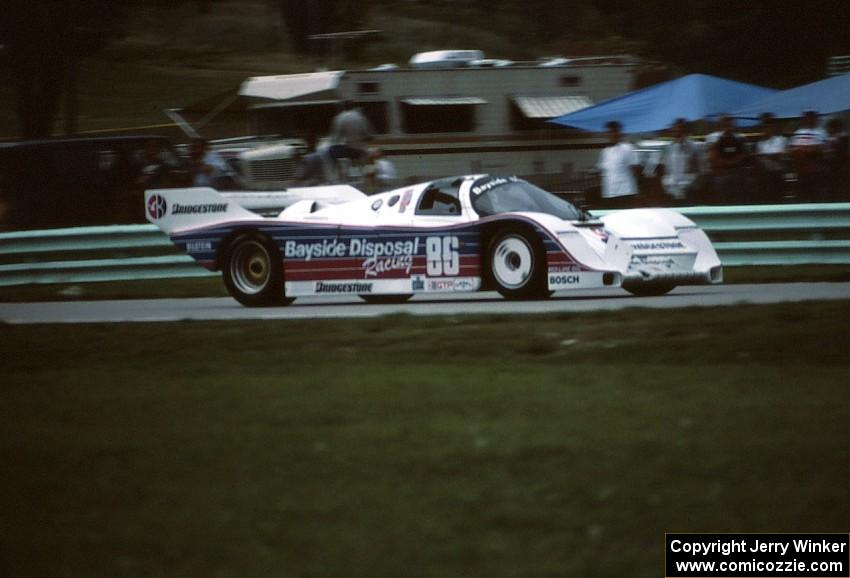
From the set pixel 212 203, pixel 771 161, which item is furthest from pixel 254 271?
pixel 771 161

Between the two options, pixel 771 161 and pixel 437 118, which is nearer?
pixel 771 161

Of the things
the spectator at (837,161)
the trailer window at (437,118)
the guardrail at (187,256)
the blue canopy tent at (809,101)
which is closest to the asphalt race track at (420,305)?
the guardrail at (187,256)

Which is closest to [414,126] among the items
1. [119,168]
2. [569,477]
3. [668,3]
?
[119,168]

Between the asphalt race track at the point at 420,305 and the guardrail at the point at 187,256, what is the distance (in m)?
1.77

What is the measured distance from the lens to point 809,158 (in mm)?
19000

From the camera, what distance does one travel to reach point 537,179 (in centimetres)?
2438

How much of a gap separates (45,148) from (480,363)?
12770mm

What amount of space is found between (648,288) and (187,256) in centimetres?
635

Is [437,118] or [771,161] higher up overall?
[437,118]

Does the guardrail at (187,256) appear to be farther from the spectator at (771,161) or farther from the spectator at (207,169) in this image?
the spectator at (207,169)

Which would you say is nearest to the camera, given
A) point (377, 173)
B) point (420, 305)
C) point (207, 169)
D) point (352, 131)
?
point (420, 305)

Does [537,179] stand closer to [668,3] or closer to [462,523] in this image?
[462,523]

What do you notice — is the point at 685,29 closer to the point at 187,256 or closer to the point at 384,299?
the point at 187,256

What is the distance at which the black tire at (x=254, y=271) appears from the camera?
564 inches
